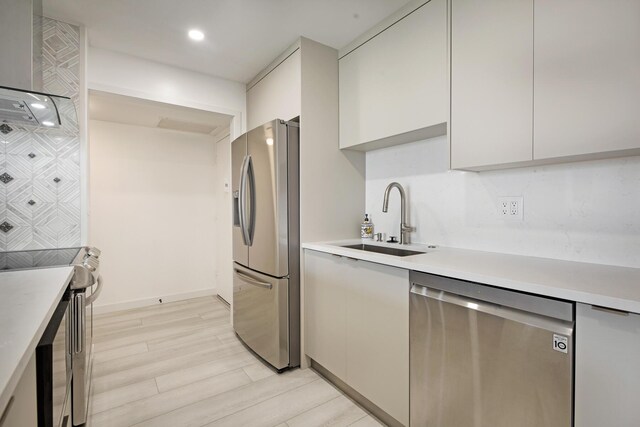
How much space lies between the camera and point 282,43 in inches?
92.9

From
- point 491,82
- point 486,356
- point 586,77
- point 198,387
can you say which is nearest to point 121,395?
point 198,387

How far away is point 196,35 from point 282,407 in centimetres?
260

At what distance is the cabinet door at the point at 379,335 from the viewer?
1.49 m

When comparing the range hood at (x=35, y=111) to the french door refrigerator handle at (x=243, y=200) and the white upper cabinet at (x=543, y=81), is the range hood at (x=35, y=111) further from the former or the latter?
the white upper cabinet at (x=543, y=81)

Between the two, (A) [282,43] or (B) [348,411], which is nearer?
(B) [348,411]

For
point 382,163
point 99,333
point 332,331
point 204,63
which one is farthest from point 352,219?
point 99,333

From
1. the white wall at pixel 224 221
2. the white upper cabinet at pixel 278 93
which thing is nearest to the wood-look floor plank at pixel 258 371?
the white wall at pixel 224 221

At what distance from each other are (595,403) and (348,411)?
4.07ft

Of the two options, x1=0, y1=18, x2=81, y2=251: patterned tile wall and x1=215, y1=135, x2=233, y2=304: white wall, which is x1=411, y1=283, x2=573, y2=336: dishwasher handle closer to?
x1=0, y1=18, x2=81, y2=251: patterned tile wall

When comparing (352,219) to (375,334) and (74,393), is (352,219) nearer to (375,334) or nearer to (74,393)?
(375,334)

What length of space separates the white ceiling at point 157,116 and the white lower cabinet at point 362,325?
196cm

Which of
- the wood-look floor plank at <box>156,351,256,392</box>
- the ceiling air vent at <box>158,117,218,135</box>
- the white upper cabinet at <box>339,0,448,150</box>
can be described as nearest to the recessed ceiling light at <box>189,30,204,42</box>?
the white upper cabinet at <box>339,0,448,150</box>

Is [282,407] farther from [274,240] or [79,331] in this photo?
[79,331]

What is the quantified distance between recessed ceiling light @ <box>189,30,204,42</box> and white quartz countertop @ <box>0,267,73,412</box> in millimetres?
1778
